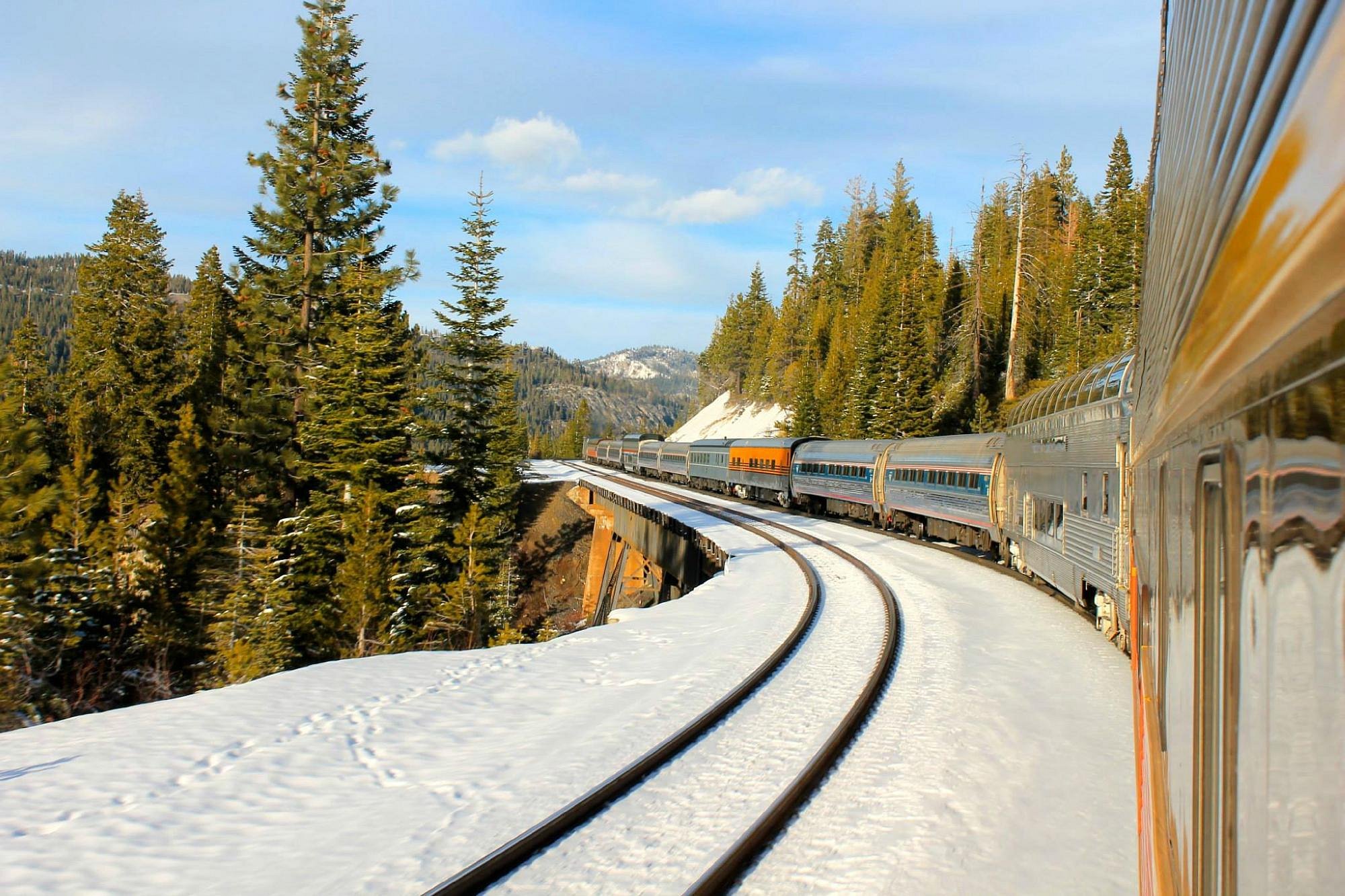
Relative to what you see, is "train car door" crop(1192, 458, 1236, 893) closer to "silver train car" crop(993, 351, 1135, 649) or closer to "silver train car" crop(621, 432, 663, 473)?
"silver train car" crop(993, 351, 1135, 649)

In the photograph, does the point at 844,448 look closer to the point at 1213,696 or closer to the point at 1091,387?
the point at 1091,387

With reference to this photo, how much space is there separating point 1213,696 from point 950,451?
2357 cm

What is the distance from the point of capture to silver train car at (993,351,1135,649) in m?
10.8

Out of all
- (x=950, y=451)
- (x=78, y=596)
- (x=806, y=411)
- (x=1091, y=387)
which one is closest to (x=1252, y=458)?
(x=1091, y=387)

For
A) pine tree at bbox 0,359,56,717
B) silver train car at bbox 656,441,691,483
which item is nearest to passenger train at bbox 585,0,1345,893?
pine tree at bbox 0,359,56,717

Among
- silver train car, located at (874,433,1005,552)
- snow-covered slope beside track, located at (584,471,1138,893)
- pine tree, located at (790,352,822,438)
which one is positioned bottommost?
snow-covered slope beside track, located at (584,471,1138,893)

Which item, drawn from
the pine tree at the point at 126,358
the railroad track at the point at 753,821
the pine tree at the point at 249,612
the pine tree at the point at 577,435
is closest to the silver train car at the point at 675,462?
the pine tree at the point at 126,358

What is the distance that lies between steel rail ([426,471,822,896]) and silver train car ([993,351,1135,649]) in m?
4.51

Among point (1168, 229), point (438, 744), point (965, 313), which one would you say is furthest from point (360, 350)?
point (965, 313)

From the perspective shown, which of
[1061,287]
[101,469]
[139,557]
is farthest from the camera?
[1061,287]

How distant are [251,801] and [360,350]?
21227 mm

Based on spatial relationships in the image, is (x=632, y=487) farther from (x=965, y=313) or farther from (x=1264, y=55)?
(x=1264, y=55)

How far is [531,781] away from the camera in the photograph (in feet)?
23.1

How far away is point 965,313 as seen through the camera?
54.0 meters
